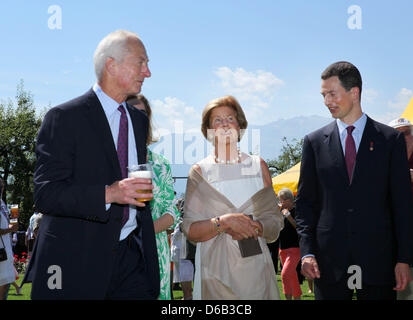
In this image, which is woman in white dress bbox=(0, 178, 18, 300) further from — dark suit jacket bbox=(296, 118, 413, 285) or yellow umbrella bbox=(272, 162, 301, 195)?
yellow umbrella bbox=(272, 162, 301, 195)

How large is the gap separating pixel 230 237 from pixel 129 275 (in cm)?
141

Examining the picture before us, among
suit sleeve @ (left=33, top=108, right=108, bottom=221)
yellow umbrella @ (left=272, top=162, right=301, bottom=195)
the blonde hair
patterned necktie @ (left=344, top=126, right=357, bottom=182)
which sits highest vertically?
yellow umbrella @ (left=272, top=162, right=301, bottom=195)

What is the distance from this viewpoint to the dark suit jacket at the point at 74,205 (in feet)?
8.90

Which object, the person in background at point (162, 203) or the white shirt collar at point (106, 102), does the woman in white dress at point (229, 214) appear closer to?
the person in background at point (162, 203)

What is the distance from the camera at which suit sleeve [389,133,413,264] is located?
3.61m

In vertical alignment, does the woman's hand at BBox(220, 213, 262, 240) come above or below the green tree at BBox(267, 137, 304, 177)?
below

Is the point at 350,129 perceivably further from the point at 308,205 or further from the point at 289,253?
the point at 289,253

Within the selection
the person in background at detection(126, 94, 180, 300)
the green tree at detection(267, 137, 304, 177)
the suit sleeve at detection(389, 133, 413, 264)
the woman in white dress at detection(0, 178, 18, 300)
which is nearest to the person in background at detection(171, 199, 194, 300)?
the woman in white dress at detection(0, 178, 18, 300)

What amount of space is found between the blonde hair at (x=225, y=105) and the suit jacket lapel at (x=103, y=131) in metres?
1.58

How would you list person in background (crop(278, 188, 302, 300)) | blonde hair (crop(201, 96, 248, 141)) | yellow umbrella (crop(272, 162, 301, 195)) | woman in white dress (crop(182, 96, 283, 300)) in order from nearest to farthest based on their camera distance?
woman in white dress (crop(182, 96, 283, 300))
blonde hair (crop(201, 96, 248, 141))
person in background (crop(278, 188, 302, 300))
yellow umbrella (crop(272, 162, 301, 195))

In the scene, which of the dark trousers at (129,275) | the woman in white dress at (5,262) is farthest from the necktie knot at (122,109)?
the woman in white dress at (5,262)

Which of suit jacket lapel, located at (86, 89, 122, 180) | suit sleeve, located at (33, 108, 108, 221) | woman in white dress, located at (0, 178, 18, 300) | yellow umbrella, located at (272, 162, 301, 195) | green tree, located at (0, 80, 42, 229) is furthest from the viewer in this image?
green tree, located at (0, 80, 42, 229)

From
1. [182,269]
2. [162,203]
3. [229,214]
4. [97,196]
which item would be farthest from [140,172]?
[182,269]

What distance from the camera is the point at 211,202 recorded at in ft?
14.3
